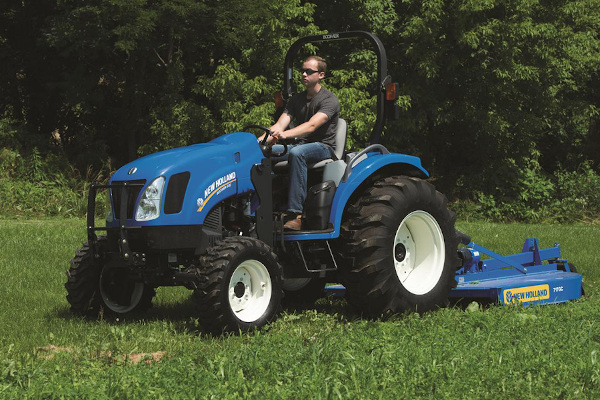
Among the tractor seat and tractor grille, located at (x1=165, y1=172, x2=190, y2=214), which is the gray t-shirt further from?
tractor grille, located at (x1=165, y1=172, x2=190, y2=214)

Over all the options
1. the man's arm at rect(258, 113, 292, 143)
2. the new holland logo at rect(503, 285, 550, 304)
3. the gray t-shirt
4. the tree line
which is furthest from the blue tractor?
the tree line

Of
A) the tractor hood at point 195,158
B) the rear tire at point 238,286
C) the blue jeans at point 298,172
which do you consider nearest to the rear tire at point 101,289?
the tractor hood at point 195,158

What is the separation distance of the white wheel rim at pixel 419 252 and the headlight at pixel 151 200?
6.84ft

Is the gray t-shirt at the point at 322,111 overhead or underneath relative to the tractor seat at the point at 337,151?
overhead

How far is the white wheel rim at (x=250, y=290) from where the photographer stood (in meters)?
6.12

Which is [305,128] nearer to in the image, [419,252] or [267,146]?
[267,146]

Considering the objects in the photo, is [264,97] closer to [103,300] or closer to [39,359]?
[103,300]

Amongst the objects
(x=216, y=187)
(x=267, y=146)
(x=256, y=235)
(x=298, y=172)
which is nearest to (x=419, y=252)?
(x=298, y=172)

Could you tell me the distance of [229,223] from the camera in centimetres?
666

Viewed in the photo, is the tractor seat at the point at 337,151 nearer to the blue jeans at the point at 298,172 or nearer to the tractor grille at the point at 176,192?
the blue jeans at the point at 298,172

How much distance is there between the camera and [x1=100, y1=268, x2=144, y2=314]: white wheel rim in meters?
6.91

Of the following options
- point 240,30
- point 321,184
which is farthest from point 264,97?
point 321,184

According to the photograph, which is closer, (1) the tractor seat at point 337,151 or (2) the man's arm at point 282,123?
(1) the tractor seat at point 337,151

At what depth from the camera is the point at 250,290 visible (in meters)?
6.28
